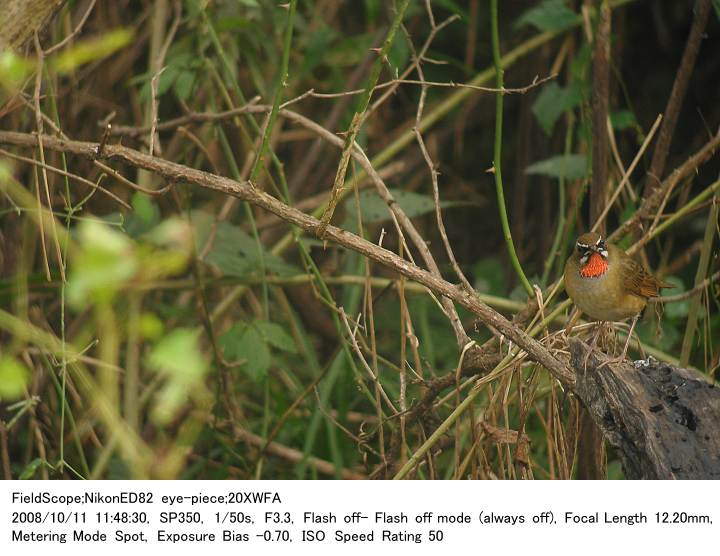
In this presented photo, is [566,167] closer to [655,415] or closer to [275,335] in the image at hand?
[275,335]

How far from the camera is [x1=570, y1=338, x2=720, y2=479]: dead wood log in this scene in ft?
6.28

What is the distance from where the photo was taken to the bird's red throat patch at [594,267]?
235 cm

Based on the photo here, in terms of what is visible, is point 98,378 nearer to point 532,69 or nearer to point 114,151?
point 114,151

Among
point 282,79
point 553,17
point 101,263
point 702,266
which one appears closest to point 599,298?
point 702,266

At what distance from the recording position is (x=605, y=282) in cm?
233

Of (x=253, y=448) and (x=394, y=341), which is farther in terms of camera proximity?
(x=394, y=341)

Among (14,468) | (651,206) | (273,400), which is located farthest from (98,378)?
(651,206)

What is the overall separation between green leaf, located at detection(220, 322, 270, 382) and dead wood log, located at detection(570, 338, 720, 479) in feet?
3.63

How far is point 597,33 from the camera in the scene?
3.00 m

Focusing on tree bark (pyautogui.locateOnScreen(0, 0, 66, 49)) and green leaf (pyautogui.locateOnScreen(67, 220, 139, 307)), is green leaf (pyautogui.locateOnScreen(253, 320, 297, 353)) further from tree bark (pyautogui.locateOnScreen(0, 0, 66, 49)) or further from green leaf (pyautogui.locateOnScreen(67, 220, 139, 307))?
green leaf (pyautogui.locateOnScreen(67, 220, 139, 307))

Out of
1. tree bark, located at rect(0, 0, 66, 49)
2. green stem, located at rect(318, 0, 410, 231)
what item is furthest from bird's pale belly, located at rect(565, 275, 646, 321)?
tree bark, located at rect(0, 0, 66, 49)

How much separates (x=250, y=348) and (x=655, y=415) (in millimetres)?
1342

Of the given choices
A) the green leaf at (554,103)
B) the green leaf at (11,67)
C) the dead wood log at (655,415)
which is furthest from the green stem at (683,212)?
the green leaf at (11,67)
